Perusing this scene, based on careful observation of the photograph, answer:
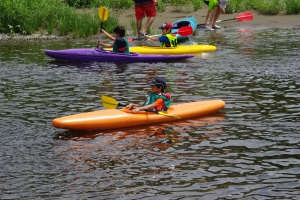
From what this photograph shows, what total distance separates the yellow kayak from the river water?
0.73 metres

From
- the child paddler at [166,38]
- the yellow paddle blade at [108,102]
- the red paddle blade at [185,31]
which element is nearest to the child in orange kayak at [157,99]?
the yellow paddle blade at [108,102]

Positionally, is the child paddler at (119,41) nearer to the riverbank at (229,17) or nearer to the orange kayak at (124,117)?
the riverbank at (229,17)

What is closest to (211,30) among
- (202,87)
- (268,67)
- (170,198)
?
(268,67)

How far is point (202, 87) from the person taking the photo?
11.0 meters

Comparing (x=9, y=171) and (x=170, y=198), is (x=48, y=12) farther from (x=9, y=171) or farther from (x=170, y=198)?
(x=170, y=198)

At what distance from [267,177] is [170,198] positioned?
1148 millimetres

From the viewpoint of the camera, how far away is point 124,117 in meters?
8.52

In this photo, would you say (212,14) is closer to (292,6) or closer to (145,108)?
(292,6)

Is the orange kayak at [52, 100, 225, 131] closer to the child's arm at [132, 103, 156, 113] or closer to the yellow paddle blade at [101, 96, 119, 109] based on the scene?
the child's arm at [132, 103, 156, 113]

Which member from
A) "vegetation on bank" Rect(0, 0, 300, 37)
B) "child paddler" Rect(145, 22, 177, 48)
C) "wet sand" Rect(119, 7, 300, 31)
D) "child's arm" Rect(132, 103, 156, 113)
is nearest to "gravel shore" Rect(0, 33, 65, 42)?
"vegetation on bank" Rect(0, 0, 300, 37)

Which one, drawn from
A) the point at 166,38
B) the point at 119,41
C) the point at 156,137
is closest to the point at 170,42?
the point at 166,38

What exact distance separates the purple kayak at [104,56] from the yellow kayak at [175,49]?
48 centimetres

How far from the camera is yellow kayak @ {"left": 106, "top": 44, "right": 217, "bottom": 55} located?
46.7 ft

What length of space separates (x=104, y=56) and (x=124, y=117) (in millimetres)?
5321
